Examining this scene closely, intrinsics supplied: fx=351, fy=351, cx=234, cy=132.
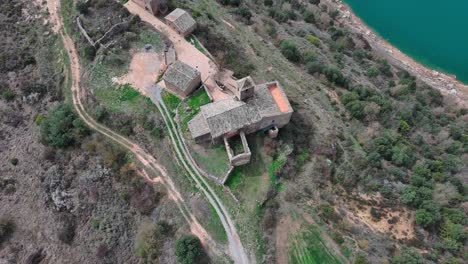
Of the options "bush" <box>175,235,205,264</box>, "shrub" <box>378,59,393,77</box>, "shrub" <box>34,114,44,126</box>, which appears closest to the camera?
"bush" <box>175,235,205,264</box>

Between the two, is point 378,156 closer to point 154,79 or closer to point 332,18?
point 154,79

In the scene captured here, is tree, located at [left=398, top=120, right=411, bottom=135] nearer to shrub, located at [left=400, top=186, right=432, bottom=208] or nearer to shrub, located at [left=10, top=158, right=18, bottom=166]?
shrub, located at [left=400, top=186, right=432, bottom=208]

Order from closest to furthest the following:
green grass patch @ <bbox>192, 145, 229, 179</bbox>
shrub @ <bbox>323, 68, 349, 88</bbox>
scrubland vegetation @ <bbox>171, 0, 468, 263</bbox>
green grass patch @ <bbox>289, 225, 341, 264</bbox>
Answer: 1. green grass patch @ <bbox>289, 225, 341, 264</bbox>
2. green grass patch @ <bbox>192, 145, 229, 179</bbox>
3. scrubland vegetation @ <bbox>171, 0, 468, 263</bbox>
4. shrub @ <bbox>323, 68, 349, 88</bbox>

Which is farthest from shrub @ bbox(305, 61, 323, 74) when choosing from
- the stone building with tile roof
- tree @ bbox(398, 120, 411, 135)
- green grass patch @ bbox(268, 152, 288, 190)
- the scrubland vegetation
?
green grass patch @ bbox(268, 152, 288, 190)

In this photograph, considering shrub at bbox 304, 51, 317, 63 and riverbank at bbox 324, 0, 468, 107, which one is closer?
shrub at bbox 304, 51, 317, 63

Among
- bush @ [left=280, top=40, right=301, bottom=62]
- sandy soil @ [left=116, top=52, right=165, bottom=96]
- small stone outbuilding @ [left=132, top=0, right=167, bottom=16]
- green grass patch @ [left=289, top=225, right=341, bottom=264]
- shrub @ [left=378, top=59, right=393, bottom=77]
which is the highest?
small stone outbuilding @ [left=132, top=0, right=167, bottom=16]

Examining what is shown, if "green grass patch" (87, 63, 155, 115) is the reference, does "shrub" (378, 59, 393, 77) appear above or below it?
below
